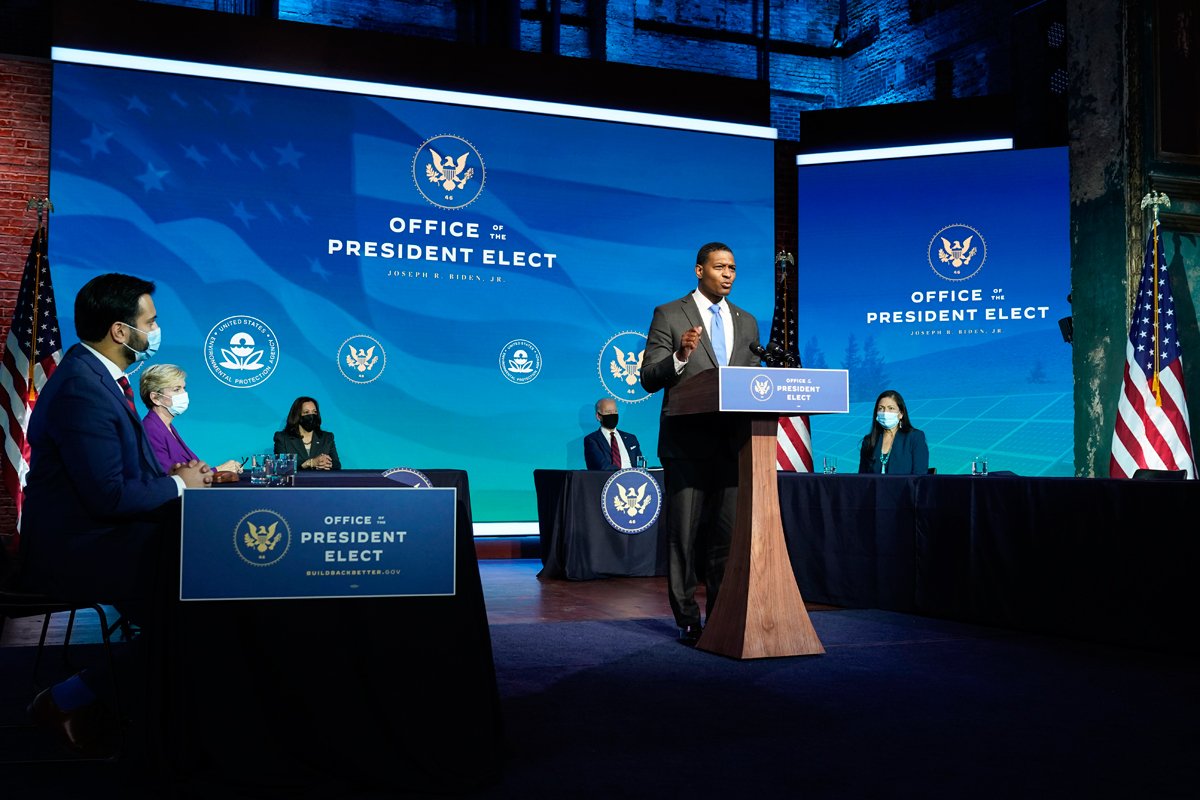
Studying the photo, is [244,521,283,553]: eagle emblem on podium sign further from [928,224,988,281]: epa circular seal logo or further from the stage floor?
[928,224,988,281]: epa circular seal logo

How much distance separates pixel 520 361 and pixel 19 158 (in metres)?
3.95

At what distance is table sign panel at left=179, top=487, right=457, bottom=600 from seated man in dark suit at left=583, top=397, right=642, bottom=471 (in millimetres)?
5214

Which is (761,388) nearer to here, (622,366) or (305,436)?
(305,436)

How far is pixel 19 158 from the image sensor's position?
7.81 metres

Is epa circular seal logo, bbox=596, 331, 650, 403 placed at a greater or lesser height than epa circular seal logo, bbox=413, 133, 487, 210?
lesser

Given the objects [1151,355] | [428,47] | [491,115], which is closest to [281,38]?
[428,47]

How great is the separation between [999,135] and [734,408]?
7701 millimetres

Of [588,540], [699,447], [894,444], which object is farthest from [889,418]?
[699,447]

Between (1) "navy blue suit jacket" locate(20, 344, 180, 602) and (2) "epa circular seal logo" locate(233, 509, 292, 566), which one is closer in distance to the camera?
(2) "epa circular seal logo" locate(233, 509, 292, 566)

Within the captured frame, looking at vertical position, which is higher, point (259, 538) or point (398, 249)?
point (398, 249)

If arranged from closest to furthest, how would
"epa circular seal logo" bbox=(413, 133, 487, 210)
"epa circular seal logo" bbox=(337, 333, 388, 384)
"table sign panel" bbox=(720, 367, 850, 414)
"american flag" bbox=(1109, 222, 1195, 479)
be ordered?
1. "table sign panel" bbox=(720, 367, 850, 414)
2. "american flag" bbox=(1109, 222, 1195, 479)
3. "epa circular seal logo" bbox=(337, 333, 388, 384)
4. "epa circular seal logo" bbox=(413, 133, 487, 210)

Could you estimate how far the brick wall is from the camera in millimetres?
7723

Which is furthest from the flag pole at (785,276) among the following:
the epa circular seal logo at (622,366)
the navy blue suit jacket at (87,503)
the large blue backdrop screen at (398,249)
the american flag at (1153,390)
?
the navy blue suit jacket at (87,503)

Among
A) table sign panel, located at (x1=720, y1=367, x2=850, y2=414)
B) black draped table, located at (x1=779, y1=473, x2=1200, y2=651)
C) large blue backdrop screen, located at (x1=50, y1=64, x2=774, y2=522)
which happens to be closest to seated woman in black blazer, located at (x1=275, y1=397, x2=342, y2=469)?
large blue backdrop screen, located at (x1=50, y1=64, x2=774, y2=522)
